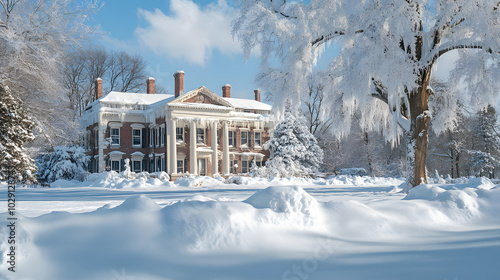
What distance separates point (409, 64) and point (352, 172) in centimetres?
2577

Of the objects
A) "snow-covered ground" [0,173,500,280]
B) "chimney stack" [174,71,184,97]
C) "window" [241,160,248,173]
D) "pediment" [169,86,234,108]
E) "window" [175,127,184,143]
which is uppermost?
Result: "chimney stack" [174,71,184,97]

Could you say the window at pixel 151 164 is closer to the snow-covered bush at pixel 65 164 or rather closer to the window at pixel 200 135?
the window at pixel 200 135

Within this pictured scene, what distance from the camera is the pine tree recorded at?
15.9 metres

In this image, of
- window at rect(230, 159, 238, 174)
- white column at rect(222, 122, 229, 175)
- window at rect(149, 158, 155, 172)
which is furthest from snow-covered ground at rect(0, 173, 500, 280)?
window at rect(230, 159, 238, 174)

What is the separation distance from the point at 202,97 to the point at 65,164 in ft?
37.7

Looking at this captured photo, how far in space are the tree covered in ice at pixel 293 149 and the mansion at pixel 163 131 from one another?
143 inches

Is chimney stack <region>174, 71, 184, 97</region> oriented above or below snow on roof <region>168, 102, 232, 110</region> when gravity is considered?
above

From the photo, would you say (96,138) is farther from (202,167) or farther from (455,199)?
(455,199)

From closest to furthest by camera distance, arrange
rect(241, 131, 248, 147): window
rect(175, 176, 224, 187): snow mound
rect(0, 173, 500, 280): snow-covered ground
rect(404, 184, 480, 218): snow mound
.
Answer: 1. rect(0, 173, 500, 280): snow-covered ground
2. rect(404, 184, 480, 218): snow mound
3. rect(175, 176, 224, 187): snow mound
4. rect(241, 131, 248, 147): window

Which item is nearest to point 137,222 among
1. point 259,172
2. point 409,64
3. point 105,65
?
point 409,64

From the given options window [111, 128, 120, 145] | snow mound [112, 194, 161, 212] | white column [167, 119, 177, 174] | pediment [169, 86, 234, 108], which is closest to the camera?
snow mound [112, 194, 161, 212]

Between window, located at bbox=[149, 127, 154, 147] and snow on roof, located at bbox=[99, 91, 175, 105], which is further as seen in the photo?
window, located at bbox=[149, 127, 154, 147]

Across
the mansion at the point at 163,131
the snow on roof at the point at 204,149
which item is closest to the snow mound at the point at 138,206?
the mansion at the point at 163,131

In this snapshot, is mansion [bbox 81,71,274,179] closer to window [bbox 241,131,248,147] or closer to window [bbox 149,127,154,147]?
window [bbox 149,127,154,147]
